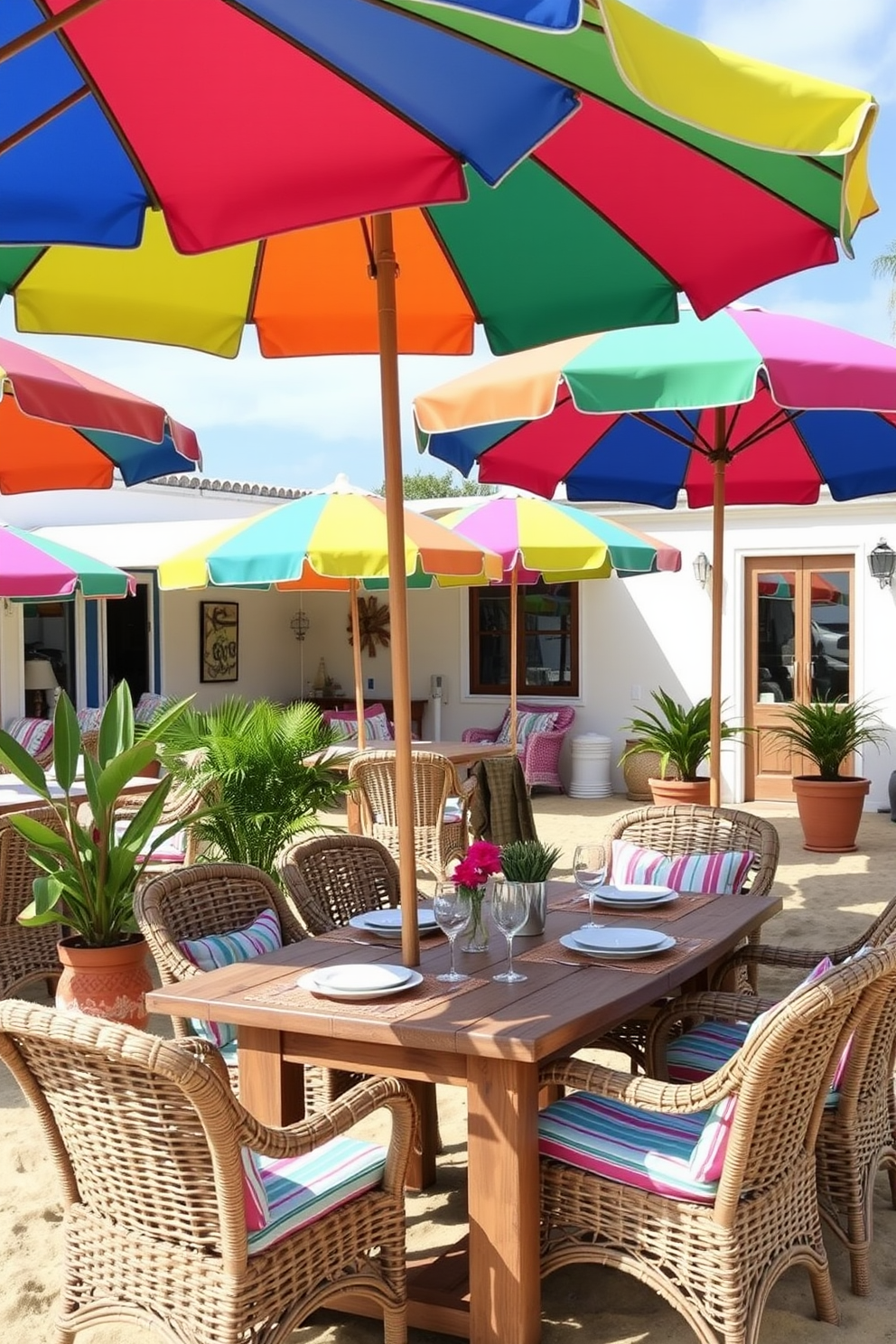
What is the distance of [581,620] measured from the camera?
14188 mm

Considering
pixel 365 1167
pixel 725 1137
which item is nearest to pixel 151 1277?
pixel 365 1167

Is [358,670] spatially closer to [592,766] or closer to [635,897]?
[592,766]

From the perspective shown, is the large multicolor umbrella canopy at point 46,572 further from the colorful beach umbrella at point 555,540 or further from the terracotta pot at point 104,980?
the terracotta pot at point 104,980

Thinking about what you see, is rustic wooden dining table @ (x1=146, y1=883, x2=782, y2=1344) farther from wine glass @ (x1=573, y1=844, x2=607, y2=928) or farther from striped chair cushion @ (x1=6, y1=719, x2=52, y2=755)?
striped chair cushion @ (x1=6, y1=719, x2=52, y2=755)

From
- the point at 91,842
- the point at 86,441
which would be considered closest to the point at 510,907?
the point at 91,842

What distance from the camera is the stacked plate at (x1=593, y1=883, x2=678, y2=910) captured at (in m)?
4.25

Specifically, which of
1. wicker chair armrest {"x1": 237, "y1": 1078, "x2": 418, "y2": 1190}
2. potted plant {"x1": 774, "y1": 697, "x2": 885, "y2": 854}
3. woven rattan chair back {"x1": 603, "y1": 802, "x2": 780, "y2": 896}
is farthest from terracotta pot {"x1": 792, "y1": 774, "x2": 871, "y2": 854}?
wicker chair armrest {"x1": 237, "y1": 1078, "x2": 418, "y2": 1190}

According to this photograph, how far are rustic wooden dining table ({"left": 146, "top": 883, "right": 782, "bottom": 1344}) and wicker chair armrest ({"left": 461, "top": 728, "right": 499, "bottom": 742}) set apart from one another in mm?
10949

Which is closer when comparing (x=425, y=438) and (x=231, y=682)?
(x=425, y=438)

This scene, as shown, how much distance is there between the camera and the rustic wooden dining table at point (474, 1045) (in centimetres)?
290

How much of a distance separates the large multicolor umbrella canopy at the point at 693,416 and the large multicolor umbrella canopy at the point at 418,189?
399 mm

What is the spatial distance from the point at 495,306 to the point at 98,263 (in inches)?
47.4

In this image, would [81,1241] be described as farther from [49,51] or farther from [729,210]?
[729,210]

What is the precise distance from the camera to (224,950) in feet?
12.6
